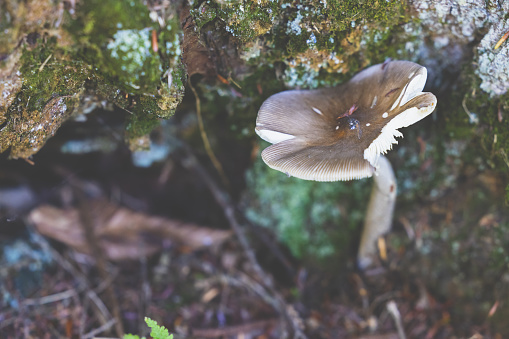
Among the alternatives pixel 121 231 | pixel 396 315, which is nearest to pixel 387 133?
pixel 396 315

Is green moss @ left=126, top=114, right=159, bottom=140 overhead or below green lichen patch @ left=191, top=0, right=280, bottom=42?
below

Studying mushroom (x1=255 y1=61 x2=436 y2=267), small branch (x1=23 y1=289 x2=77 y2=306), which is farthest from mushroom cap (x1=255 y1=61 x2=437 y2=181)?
small branch (x1=23 y1=289 x2=77 y2=306)

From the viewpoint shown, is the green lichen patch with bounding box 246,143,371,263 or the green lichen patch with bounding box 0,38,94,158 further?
the green lichen patch with bounding box 246,143,371,263

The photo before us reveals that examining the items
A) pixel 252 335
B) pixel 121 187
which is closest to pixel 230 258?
pixel 252 335

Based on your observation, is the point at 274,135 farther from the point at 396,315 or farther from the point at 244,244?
the point at 396,315

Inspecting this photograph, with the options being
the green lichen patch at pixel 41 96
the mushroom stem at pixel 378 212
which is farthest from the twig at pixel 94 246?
the mushroom stem at pixel 378 212

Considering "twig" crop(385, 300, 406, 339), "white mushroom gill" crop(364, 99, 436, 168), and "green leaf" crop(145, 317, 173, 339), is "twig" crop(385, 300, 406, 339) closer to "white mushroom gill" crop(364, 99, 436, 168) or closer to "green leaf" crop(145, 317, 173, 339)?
"white mushroom gill" crop(364, 99, 436, 168)

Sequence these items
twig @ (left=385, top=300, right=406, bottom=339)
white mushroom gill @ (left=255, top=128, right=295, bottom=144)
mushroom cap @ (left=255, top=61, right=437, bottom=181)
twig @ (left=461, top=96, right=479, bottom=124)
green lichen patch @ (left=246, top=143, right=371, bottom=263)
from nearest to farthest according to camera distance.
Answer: mushroom cap @ (left=255, top=61, right=437, bottom=181) < white mushroom gill @ (left=255, top=128, right=295, bottom=144) < twig @ (left=461, top=96, right=479, bottom=124) < twig @ (left=385, top=300, right=406, bottom=339) < green lichen patch @ (left=246, top=143, right=371, bottom=263)

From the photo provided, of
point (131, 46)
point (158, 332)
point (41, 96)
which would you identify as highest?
point (131, 46)

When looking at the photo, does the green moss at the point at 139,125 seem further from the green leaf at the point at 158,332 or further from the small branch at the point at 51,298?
the small branch at the point at 51,298
